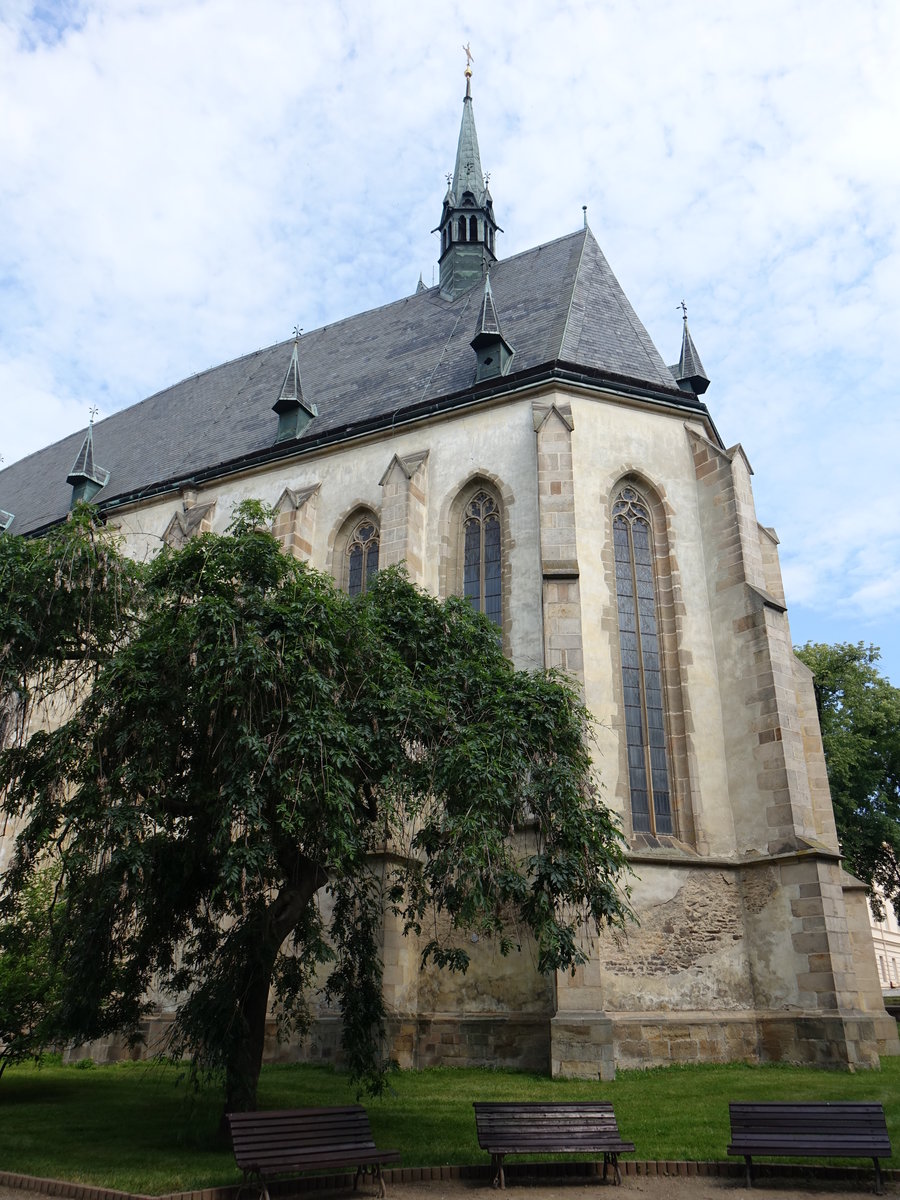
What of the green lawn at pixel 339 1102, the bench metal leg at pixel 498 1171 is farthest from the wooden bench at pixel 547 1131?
the green lawn at pixel 339 1102

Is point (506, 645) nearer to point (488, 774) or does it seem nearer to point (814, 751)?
point (814, 751)

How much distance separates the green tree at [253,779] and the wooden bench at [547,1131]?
1.32 metres

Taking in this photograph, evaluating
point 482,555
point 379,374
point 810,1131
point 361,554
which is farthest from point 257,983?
point 379,374

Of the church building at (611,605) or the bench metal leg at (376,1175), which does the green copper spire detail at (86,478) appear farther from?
the bench metal leg at (376,1175)

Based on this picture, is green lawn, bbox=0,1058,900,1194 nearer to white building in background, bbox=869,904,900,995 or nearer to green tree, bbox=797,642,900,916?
green tree, bbox=797,642,900,916

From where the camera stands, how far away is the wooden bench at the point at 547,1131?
7992mm

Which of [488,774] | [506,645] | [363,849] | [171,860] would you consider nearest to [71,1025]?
[171,860]

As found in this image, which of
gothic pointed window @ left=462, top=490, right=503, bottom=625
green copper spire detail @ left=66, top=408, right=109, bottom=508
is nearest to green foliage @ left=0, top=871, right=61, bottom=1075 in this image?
gothic pointed window @ left=462, top=490, right=503, bottom=625

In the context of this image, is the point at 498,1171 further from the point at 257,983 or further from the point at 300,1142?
the point at 257,983

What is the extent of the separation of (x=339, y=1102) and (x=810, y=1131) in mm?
5934

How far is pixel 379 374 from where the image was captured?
23719 mm

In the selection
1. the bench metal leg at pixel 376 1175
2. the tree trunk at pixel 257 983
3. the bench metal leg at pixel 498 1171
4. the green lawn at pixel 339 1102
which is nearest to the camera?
the bench metal leg at pixel 376 1175

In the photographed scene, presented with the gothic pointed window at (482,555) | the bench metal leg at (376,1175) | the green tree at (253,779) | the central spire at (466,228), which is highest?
the central spire at (466,228)

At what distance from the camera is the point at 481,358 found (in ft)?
66.0
